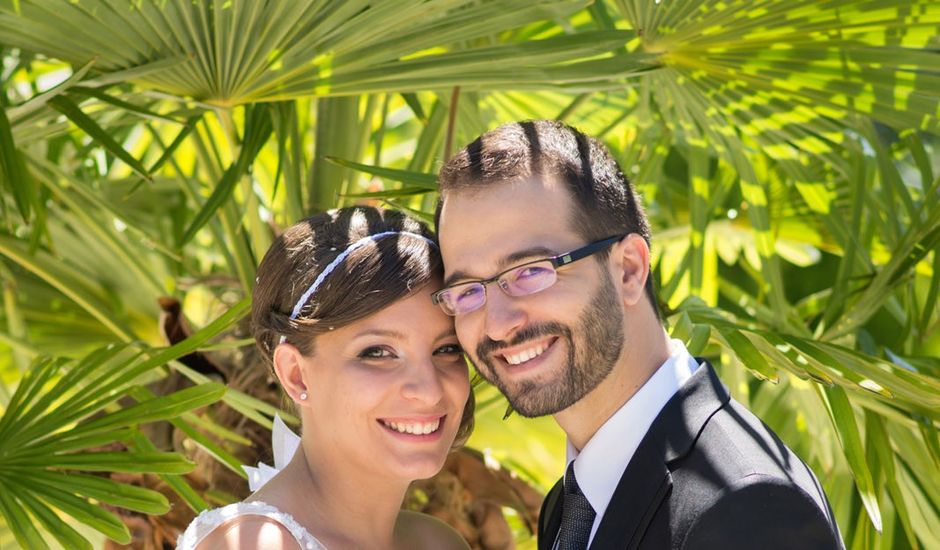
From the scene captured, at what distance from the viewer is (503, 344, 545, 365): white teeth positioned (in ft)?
5.90

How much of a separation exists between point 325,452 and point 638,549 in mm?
662

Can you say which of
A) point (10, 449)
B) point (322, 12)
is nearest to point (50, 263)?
point (10, 449)

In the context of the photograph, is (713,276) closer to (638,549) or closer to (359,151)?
(359,151)

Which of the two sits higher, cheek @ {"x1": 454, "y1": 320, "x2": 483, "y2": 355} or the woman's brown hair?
the woman's brown hair

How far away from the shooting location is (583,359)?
5.86 feet

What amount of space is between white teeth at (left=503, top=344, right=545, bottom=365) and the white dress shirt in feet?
0.54

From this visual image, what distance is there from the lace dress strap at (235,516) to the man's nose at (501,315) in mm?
466

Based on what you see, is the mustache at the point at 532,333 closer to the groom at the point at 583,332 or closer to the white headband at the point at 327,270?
the groom at the point at 583,332

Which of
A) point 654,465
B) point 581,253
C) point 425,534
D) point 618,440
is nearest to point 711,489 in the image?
point 654,465

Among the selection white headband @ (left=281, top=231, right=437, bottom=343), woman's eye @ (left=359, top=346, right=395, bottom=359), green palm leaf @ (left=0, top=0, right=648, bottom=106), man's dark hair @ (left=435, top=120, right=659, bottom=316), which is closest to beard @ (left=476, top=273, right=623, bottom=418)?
man's dark hair @ (left=435, top=120, right=659, bottom=316)

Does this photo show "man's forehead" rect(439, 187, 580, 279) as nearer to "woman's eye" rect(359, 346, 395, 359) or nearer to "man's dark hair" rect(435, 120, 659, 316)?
"man's dark hair" rect(435, 120, 659, 316)

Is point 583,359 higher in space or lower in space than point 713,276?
higher

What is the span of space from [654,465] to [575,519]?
0.21 m

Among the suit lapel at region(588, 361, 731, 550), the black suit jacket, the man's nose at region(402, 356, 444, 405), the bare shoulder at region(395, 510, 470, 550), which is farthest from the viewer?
the bare shoulder at region(395, 510, 470, 550)
